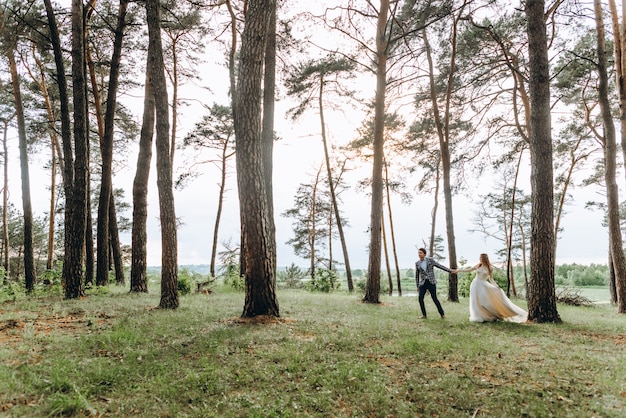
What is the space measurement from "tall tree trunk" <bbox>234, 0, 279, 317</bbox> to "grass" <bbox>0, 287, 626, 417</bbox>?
29.0 inches

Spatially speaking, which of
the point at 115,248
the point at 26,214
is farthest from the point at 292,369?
the point at 26,214

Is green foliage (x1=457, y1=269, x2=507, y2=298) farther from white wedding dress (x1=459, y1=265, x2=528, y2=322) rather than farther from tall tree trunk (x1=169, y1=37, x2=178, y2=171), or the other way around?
tall tree trunk (x1=169, y1=37, x2=178, y2=171)

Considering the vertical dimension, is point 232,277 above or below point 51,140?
below

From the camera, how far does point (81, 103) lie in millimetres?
10070

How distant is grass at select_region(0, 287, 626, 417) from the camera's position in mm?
3420

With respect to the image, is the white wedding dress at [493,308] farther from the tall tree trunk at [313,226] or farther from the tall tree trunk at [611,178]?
the tall tree trunk at [313,226]

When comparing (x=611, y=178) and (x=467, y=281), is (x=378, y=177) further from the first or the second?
(x=467, y=281)

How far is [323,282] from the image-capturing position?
773 inches

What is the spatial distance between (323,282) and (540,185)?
13.3m

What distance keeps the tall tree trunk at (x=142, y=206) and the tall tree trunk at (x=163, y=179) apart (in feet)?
8.76

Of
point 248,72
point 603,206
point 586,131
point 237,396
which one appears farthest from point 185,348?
point 603,206

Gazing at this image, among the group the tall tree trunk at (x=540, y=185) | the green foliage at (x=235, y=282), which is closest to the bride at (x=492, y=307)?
the tall tree trunk at (x=540, y=185)

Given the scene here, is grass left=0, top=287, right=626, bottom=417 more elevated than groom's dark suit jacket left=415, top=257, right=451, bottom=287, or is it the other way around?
groom's dark suit jacket left=415, top=257, right=451, bottom=287

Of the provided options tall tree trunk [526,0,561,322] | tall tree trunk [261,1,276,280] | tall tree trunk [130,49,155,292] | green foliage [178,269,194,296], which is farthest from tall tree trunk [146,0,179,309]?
tall tree trunk [526,0,561,322]
